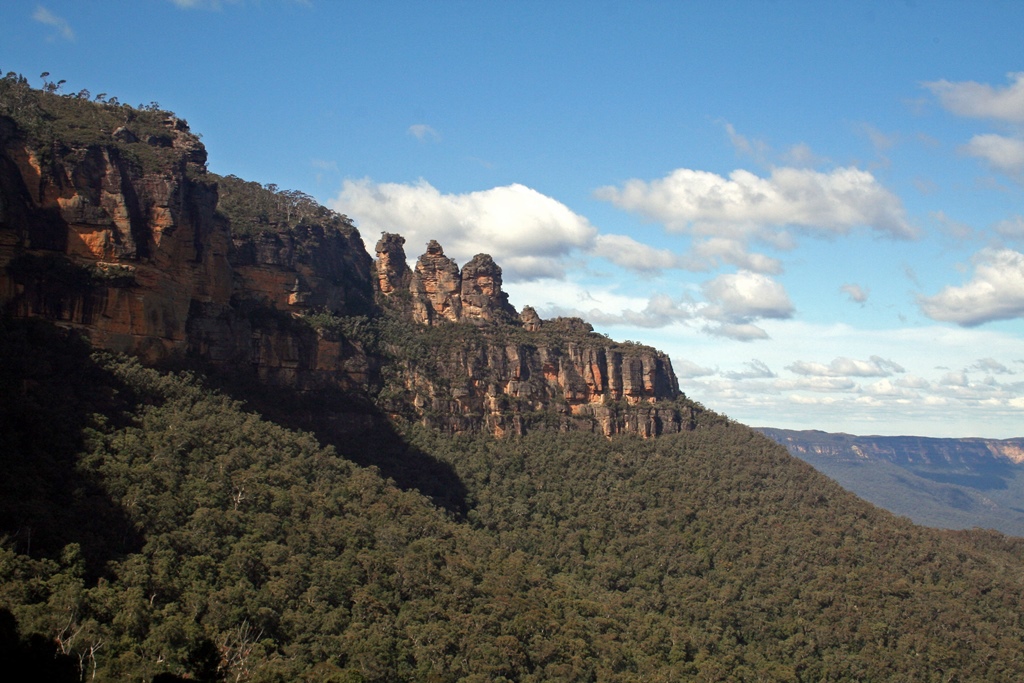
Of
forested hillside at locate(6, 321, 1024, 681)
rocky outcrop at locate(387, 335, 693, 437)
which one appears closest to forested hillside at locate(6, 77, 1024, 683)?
forested hillside at locate(6, 321, 1024, 681)

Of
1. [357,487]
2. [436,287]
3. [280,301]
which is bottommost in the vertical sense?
[357,487]

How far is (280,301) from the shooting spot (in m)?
85.6

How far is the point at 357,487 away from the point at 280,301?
85.5 ft

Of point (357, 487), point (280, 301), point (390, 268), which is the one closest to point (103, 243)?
point (280, 301)

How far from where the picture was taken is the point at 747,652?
218 feet

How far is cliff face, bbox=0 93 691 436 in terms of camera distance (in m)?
62.4

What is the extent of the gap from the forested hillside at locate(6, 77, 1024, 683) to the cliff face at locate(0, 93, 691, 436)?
235mm

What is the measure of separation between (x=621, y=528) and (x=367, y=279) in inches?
1471

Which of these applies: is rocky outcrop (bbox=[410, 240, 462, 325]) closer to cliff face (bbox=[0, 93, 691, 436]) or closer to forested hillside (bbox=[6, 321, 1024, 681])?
cliff face (bbox=[0, 93, 691, 436])

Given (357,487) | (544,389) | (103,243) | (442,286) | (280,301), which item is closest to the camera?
(103,243)

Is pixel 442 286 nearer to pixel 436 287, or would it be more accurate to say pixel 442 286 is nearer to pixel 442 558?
pixel 436 287

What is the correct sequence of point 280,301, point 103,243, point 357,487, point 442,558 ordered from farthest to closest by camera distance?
point 280,301, point 357,487, point 103,243, point 442,558

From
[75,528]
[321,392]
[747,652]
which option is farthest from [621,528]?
[75,528]

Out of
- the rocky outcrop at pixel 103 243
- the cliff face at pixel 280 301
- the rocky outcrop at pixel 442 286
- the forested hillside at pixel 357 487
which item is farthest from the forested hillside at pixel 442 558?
the rocky outcrop at pixel 442 286
